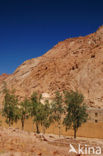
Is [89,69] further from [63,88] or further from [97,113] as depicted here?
[97,113]

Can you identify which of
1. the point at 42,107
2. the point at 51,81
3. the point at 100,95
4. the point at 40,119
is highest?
the point at 51,81

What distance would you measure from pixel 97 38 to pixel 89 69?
1491 centimetres

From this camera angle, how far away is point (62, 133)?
114ft

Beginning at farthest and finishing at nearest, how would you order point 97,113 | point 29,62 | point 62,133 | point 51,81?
point 29,62
point 51,81
point 97,113
point 62,133

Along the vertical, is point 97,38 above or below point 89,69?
above

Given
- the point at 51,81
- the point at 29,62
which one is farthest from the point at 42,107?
the point at 29,62

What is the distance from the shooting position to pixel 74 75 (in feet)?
204

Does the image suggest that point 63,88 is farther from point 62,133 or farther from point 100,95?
point 62,133

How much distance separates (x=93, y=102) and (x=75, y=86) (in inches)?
482

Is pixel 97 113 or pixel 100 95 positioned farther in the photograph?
pixel 100 95

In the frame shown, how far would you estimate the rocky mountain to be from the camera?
53416mm

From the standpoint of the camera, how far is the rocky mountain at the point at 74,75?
5342 centimetres

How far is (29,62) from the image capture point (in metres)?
89.7

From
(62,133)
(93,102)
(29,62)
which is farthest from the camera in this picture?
(29,62)
